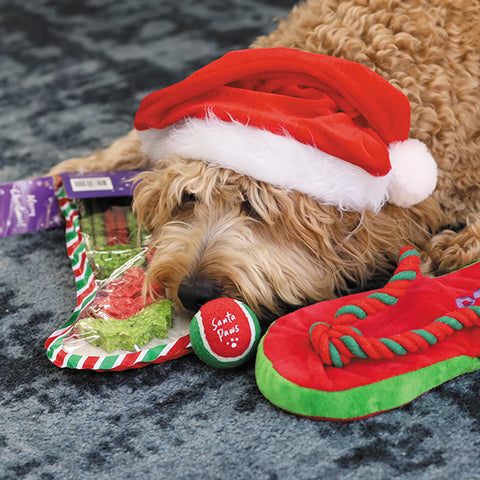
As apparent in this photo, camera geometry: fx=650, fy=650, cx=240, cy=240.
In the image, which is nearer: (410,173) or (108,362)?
(108,362)

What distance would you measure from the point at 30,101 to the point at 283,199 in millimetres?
2043

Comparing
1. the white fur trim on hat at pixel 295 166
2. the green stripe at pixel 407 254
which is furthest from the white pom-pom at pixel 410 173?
the green stripe at pixel 407 254

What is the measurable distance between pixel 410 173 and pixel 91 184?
898mm

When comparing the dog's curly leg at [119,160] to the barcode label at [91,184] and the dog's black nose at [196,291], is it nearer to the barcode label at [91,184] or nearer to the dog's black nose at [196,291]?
the barcode label at [91,184]

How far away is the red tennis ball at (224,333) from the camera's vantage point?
3.96 feet

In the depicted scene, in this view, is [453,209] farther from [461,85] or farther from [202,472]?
[202,472]

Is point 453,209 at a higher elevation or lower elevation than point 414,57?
lower

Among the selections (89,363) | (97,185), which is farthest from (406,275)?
(97,185)

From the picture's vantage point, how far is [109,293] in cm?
147

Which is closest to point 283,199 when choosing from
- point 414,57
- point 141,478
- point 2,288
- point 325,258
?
point 325,258

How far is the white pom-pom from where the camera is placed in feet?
4.57

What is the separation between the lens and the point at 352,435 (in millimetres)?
1090

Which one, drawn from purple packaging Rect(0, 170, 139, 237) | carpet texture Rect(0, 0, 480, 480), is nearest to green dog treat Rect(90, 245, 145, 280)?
carpet texture Rect(0, 0, 480, 480)

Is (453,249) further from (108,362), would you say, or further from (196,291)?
(108,362)
